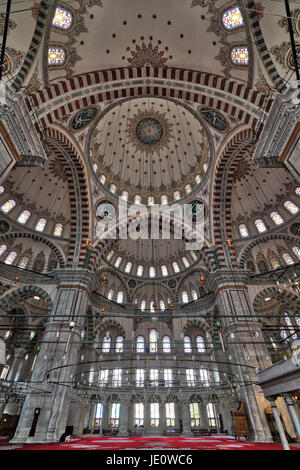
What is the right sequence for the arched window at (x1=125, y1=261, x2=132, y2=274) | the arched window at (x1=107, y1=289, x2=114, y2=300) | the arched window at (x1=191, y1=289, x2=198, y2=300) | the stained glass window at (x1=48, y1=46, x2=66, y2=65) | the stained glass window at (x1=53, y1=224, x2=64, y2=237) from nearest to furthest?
the stained glass window at (x1=48, y1=46, x2=66, y2=65) → the stained glass window at (x1=53, y1=224, x2=64, y2=237) → the arched window at (x1=107, y1=289, x2=114, y2=300) → the arched window at (x1=191, y1=289, x2=198, y2=300) → the arched window at (x1=125, y1=261, x2=132, y2=274)

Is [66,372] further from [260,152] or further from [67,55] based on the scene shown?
[67,55]

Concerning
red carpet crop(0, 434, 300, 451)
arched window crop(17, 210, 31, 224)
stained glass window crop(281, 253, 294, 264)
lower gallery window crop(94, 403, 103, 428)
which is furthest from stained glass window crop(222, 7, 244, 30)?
lower gallery window crop(94, 403, 103, 428)

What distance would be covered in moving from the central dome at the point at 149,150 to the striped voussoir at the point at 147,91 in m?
4.71

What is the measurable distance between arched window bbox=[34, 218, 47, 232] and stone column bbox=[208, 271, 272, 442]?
12332mm

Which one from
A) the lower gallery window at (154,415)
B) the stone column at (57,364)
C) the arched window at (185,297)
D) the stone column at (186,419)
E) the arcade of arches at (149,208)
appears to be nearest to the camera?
the arcade of arches at (149,208)

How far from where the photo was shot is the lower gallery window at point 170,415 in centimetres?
1658

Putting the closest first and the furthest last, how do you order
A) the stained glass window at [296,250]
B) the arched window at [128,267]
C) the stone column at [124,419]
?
the stone column at [124,419]
the stained glass window at [296,250]
the arched window at [128,267]

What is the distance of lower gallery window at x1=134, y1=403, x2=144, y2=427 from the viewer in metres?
16.5

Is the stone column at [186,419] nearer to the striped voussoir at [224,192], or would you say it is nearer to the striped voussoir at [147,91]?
the striped voussoir at [224,192]

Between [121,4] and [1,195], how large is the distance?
12.7 metres

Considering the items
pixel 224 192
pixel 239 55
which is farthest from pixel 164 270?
pixel 239 55
